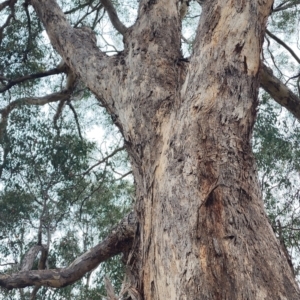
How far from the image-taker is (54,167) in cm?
515

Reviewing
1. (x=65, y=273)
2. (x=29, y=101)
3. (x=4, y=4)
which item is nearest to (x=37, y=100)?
(x=29, y=101)

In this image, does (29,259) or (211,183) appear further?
(29,259)

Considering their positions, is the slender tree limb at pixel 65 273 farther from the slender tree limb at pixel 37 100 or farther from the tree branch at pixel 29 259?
the slender tree limb at pixel 37 100

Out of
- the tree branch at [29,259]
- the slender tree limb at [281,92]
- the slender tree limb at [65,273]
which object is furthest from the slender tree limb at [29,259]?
the slender tree limb at [281,92]

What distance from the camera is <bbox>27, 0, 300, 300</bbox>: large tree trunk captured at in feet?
4.47


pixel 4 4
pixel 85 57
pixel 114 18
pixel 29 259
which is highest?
pixel 4 4

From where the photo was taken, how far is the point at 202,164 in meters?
1.63

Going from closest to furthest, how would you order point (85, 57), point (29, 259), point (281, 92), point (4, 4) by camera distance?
point (85, 57), point (29, 259), point (281, 92), point (4, 4)

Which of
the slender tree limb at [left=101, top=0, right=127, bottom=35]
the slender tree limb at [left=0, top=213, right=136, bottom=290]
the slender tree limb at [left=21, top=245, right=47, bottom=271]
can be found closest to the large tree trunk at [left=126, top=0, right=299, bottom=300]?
the slender tree limb at [left=0, top=213, right=136, bottom=290]

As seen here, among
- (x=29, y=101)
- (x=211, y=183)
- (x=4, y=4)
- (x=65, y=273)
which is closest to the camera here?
(x=211, y=183)

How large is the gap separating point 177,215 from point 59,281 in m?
1.29

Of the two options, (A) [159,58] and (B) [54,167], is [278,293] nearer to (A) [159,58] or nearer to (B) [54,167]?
(A) [159,58]

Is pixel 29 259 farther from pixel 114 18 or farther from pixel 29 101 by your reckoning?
pixel 114 18

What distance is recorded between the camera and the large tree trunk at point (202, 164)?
1363 mm
